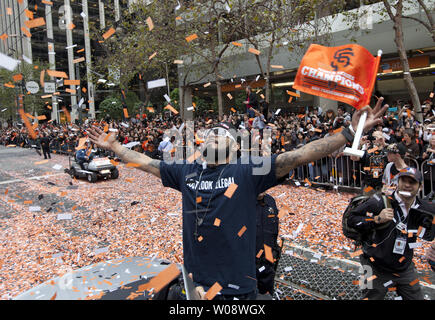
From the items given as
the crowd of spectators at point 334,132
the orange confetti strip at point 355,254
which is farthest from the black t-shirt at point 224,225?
the orange confetti strip at point 355,254

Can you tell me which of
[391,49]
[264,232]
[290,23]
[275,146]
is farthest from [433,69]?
[264,232]

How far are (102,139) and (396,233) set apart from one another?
2.76 metres

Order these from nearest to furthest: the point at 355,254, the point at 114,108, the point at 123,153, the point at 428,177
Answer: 1. the point at 123,153
2. the point at 355,254
3. the point at 428,177
4. the point at 114,108

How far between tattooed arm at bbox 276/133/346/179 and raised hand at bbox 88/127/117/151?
4.60 feet

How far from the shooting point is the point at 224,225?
2279 millimetres

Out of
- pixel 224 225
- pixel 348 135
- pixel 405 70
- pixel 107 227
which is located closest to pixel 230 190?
pixel 224 225

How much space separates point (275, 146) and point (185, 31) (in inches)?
322

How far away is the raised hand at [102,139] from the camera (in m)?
2.89

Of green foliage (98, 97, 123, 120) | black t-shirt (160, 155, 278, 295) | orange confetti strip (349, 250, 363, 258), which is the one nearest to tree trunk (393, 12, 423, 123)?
orange confetti strip (349, 250, 363, 258)

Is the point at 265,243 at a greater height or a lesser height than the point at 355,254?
greater

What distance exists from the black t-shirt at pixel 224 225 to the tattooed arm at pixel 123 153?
0.40 m

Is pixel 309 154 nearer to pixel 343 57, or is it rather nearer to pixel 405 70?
pixel 343 57

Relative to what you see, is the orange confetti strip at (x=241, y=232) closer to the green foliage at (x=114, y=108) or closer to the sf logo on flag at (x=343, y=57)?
the sf logo on flag at (x=343, y=57)
